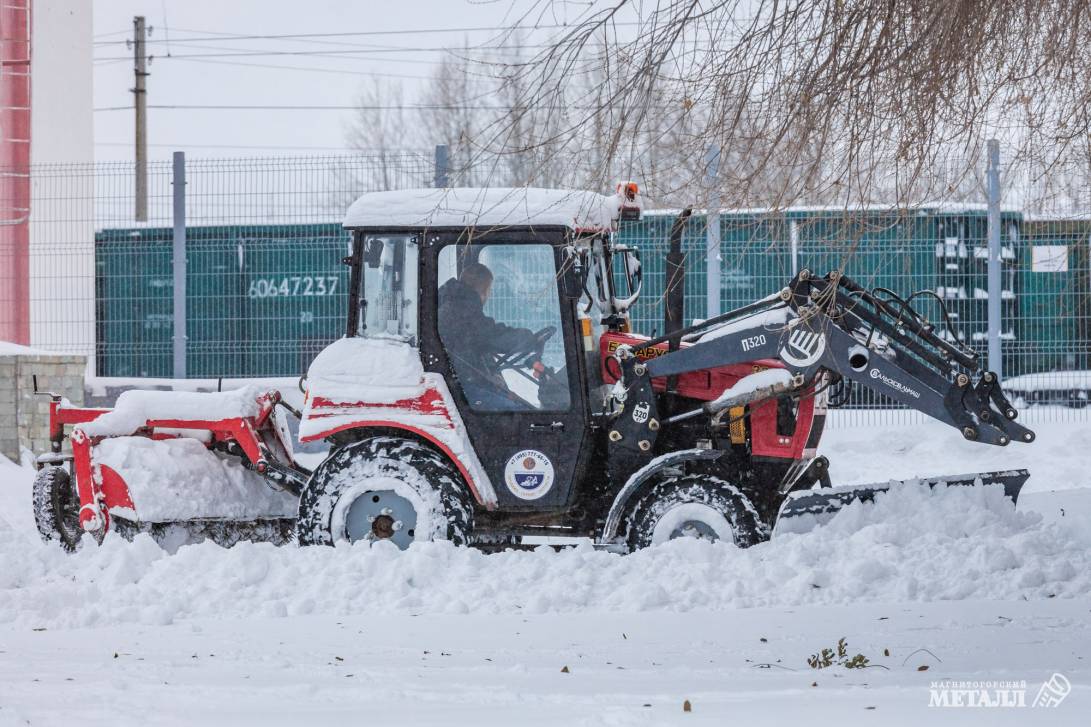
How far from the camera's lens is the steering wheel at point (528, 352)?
23.1 ft

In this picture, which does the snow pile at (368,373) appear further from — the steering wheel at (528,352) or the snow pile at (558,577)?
the snow pile at (558,577)

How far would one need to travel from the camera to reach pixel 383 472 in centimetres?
696

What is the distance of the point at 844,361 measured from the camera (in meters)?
6.88

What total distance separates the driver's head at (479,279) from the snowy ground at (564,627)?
145 cm

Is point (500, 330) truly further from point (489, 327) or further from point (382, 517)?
point (382, 517)

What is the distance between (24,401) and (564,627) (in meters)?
7.79

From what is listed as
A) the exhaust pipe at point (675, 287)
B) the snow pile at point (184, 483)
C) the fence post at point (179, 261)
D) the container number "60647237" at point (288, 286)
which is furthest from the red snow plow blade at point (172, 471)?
the container number "60647237" at point (288, 286)

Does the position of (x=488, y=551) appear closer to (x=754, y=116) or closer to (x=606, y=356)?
(x=606, y=356)

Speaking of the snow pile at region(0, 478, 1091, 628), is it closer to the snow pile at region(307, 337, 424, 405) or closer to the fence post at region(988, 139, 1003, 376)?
the snow pile at region(307, 337, 424, 405)

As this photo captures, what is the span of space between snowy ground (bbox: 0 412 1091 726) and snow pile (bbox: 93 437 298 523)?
48 cm

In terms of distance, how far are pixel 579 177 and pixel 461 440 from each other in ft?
5.08

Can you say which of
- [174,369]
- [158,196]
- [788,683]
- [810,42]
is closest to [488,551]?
[788,683]

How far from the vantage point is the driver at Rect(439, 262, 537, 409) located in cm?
709

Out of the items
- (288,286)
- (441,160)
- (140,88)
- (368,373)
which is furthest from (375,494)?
(140,88)
